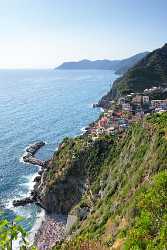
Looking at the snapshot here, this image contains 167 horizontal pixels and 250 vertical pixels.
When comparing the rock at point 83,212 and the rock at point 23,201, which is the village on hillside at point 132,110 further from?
the rock at point 83,212

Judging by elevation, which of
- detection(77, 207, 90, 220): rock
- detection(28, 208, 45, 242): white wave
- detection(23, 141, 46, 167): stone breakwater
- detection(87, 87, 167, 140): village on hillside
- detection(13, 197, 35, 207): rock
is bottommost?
detection(28, 208, 45, 242): white wave

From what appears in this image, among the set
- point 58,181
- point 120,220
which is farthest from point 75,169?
point 120,220

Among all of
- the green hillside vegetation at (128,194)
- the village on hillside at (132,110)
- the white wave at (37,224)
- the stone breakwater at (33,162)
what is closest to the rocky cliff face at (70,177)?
the green hillside vegetation at (128,194)

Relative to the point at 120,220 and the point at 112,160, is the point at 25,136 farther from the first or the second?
the point at 120,220

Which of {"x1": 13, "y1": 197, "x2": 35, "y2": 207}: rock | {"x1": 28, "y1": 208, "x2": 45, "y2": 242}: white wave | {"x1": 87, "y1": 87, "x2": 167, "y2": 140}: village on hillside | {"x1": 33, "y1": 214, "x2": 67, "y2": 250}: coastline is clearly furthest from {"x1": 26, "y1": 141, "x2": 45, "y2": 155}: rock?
Answer: {"x1": 33, "y1": 214, "x2": 67, "y2": 250}: coastline

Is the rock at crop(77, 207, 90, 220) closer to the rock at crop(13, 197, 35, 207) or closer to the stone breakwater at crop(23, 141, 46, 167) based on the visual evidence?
the rock at crop(13, 197, 35, 207)

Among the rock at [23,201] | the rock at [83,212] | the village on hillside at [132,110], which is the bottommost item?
the rock at [23,201]

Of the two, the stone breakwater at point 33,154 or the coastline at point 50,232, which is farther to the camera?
the stone breakwater at point 33,154

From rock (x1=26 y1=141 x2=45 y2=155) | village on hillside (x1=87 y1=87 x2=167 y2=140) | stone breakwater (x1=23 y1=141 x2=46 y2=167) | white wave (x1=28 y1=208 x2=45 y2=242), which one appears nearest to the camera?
white wave (x1=28 y1=208 x2=45 y2=242)
